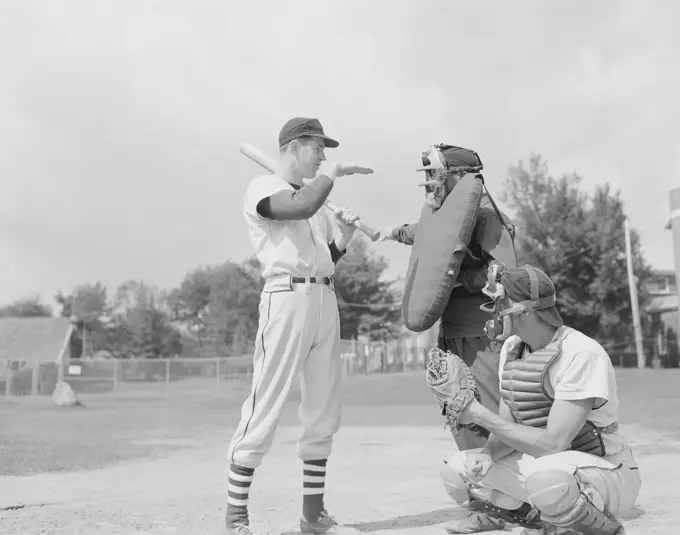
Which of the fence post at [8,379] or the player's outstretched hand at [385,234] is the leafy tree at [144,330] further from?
the player's outstretched hand at [385,234]

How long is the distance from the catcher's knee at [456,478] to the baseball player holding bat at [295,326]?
636 millimetres

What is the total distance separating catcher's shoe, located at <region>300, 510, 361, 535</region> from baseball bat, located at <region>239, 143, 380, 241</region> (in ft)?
5.81

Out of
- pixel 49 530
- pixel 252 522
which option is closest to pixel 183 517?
pixel 252 522

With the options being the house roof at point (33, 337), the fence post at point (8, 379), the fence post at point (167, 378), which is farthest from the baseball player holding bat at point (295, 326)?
the house roof at point (33, 337)

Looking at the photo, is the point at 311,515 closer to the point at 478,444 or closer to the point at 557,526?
the point at 478,444

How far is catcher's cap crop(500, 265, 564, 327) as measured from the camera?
339 centimetres

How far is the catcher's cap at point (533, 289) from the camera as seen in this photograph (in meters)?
3.39

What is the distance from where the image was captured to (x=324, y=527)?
4262mm

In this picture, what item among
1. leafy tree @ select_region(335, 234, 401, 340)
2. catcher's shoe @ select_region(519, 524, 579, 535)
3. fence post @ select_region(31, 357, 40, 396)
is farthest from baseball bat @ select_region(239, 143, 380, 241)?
leafy tree @ select_region(335, 234, 401, 340)

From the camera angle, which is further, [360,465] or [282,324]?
[360,465]

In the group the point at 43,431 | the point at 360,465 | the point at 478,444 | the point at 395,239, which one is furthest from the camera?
the point at 43,431

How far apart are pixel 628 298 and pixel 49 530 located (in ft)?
119

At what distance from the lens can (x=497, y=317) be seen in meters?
3.45

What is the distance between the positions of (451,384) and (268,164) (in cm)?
219
